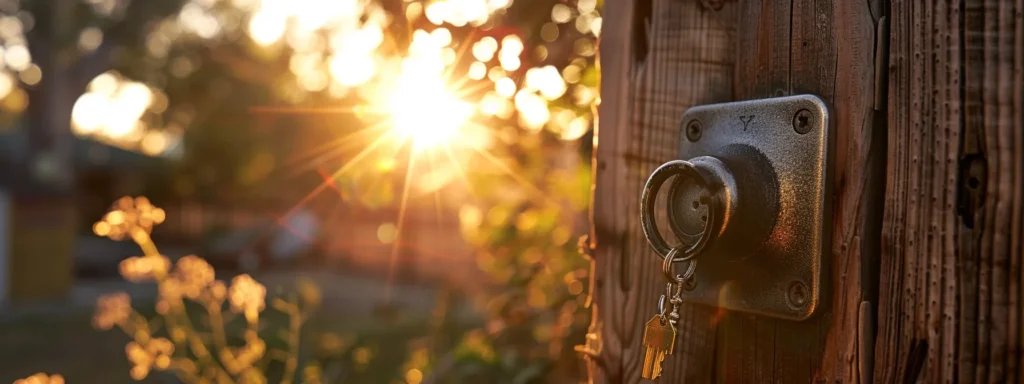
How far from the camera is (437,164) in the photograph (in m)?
2.81

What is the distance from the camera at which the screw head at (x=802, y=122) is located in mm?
914

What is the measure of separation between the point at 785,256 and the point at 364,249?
19.4 meters

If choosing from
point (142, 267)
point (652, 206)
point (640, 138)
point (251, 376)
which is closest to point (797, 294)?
point (652, 206)

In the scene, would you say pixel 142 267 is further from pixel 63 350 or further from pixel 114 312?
pixel 63 350

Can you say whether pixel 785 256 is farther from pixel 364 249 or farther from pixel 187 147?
pixel 187 147

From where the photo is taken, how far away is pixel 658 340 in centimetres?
98

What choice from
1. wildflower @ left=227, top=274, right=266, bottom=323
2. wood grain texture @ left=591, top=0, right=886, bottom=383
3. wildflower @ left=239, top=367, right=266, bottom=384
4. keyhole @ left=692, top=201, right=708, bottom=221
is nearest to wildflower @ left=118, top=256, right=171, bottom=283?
wildflower @ left=227, top=274, right=266, bottom=323

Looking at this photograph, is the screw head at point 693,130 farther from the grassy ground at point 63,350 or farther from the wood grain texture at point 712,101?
the grassy ground at point 63,350

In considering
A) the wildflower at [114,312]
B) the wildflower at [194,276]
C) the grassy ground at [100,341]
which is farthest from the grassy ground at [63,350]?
the wildflower at [194,276]

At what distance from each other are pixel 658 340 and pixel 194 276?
2.05 metres

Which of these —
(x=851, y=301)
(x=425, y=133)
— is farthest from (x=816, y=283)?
(x=425, y=133)

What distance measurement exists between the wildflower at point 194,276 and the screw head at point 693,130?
1919mm

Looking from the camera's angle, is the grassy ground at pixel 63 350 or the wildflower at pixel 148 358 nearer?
the wildflower at pixel 148 358

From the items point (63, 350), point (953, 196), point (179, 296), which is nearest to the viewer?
point (953, 196)
